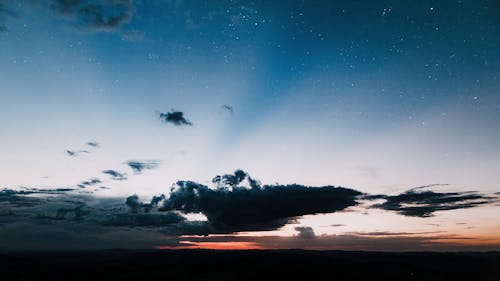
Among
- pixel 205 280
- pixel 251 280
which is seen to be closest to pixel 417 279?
pixel 251 280

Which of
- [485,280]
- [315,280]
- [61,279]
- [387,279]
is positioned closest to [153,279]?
[61,279]

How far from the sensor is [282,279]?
182 m

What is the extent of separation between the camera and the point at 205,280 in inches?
6969

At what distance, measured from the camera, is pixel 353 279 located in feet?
586

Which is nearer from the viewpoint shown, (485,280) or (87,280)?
(485,280)

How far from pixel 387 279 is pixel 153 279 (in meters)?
138

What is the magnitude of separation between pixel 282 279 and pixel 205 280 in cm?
4463

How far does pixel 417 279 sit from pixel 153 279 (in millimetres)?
157544

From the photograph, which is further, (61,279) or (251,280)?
(61,279)

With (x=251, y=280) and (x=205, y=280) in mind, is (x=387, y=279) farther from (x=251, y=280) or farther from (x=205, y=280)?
(x=205, y=280)

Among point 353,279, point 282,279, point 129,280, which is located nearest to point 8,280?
point 129,280

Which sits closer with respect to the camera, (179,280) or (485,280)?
(485,280)

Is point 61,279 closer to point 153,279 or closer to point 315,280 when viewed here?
point 153,279

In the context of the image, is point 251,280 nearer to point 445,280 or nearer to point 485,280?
point 445,280
